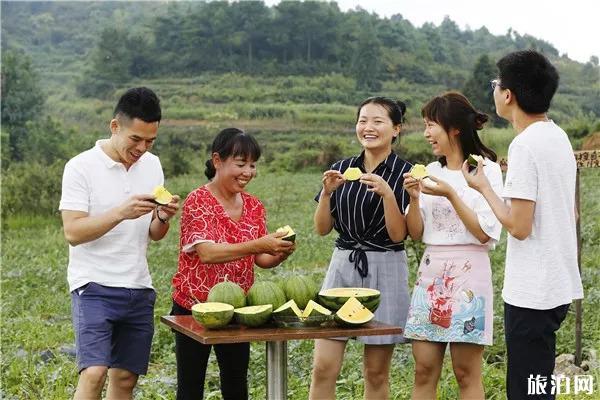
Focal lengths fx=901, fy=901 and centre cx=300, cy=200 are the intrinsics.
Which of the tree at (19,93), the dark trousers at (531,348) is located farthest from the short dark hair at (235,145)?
the tree at (19,93)

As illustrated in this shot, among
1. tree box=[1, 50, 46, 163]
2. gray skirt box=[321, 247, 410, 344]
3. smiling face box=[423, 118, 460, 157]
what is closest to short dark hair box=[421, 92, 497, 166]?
smiling face box=[423, 118, 460, 157]

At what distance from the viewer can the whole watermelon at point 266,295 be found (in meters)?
3.20

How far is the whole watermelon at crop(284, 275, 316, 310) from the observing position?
3.28 meters

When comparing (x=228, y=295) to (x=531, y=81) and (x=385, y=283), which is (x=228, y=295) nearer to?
(x=385, y=283)

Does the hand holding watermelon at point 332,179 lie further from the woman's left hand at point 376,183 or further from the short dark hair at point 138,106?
the short dark hair at point 138,106

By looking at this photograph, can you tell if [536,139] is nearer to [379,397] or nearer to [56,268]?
[379,397]

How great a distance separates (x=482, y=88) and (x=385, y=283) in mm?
19868

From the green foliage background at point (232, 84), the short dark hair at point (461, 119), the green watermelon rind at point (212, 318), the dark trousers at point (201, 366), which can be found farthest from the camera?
the green foliage background at point (232, 84)

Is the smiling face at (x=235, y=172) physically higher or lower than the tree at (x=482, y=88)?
lower

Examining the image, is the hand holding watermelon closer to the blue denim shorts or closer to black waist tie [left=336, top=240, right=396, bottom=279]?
black waist tie [left=336, top=240, right=396, bottom=279]

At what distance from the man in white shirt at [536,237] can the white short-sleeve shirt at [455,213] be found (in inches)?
9.8

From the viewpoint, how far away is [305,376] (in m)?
5.43

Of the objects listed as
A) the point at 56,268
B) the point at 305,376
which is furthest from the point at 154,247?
the point at 305,376

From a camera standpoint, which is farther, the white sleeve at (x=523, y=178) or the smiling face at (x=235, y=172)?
the smiling face at (x=235, y=172)
